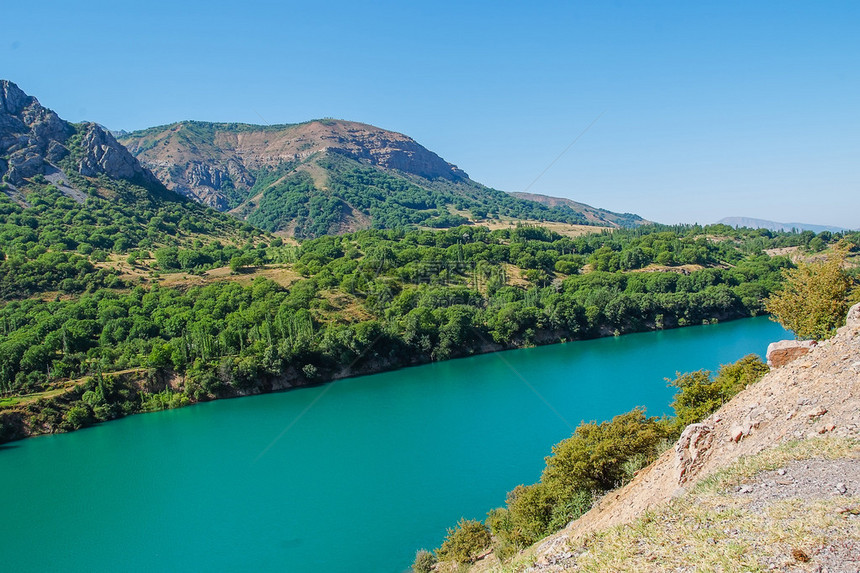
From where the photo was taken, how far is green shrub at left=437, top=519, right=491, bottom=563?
17.2 meters

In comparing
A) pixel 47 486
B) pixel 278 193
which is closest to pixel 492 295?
pixel 47 486

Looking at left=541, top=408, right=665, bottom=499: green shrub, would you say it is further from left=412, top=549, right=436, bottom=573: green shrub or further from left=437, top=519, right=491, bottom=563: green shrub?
left=412, top=549, right=436, bottom=573: green shrub

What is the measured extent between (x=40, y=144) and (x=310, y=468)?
3534 inches

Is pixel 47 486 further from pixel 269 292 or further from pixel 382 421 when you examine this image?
pixel 269 292

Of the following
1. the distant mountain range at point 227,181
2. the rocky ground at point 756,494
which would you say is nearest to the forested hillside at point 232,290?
the distant mountain range at point 227,181

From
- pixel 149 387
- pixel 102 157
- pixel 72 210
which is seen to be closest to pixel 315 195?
pixel 102 157

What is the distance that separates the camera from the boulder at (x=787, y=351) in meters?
16.1

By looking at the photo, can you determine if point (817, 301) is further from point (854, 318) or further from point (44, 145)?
point (44, 145)

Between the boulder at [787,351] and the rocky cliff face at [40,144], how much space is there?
9985 cm

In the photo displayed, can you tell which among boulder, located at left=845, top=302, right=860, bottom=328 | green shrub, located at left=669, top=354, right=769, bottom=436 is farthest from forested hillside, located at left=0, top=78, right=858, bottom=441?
boulder, located at left=845, top=302, right=860, bottom=328

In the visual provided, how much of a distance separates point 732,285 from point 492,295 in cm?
3549

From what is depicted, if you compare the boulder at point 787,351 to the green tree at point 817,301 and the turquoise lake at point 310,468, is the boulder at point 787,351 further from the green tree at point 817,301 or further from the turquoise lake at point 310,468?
the turquoise lake at point 310,468

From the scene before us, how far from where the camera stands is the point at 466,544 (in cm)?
1738

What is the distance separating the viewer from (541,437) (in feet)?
102
